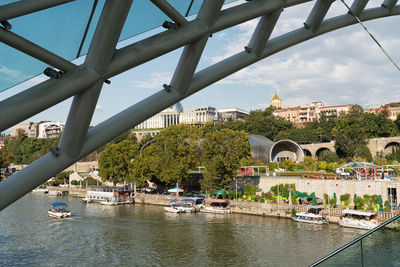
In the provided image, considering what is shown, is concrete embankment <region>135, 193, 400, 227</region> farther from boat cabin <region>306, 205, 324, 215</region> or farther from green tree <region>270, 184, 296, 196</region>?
green tree <region>270, 184, 296, 196</region>

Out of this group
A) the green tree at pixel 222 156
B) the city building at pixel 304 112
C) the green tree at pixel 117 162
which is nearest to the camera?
the green tree at pixel 222 156

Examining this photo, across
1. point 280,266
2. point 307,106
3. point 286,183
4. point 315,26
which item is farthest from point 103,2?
point 307,106

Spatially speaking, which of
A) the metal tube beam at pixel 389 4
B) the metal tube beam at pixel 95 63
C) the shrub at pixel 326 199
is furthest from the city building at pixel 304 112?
the metal tube beam at pixel 95 63

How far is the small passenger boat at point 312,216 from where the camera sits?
22.0m

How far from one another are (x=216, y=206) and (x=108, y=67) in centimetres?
2660

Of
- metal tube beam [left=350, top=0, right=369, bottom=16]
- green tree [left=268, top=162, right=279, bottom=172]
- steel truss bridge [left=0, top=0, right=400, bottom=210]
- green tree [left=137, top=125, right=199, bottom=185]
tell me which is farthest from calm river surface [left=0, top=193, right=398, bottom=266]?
green tree [left=268, top=162, right=279, bottom=172]

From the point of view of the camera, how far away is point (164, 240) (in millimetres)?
18250

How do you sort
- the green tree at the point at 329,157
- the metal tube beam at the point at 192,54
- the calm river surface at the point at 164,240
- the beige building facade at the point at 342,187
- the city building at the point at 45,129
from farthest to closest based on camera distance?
the city building at the point at 45,129 < the green tree at the point at 329,157 < the beige building facade at the point at 342,187 < the calm river surface at the point at 164,240 < the metal tube beam at the point at 192,54

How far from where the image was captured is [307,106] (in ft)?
318

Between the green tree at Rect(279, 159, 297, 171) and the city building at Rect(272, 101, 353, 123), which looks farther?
the city building at Rect(272, 101, 353, 123)

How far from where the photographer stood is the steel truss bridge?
1978 mm

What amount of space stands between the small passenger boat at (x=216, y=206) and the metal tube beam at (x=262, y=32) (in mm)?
24348

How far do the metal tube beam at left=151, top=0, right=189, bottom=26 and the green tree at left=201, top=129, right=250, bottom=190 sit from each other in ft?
88.8

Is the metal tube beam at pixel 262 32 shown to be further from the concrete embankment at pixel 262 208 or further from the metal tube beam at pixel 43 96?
the concrete embankment at pixel 262 208
